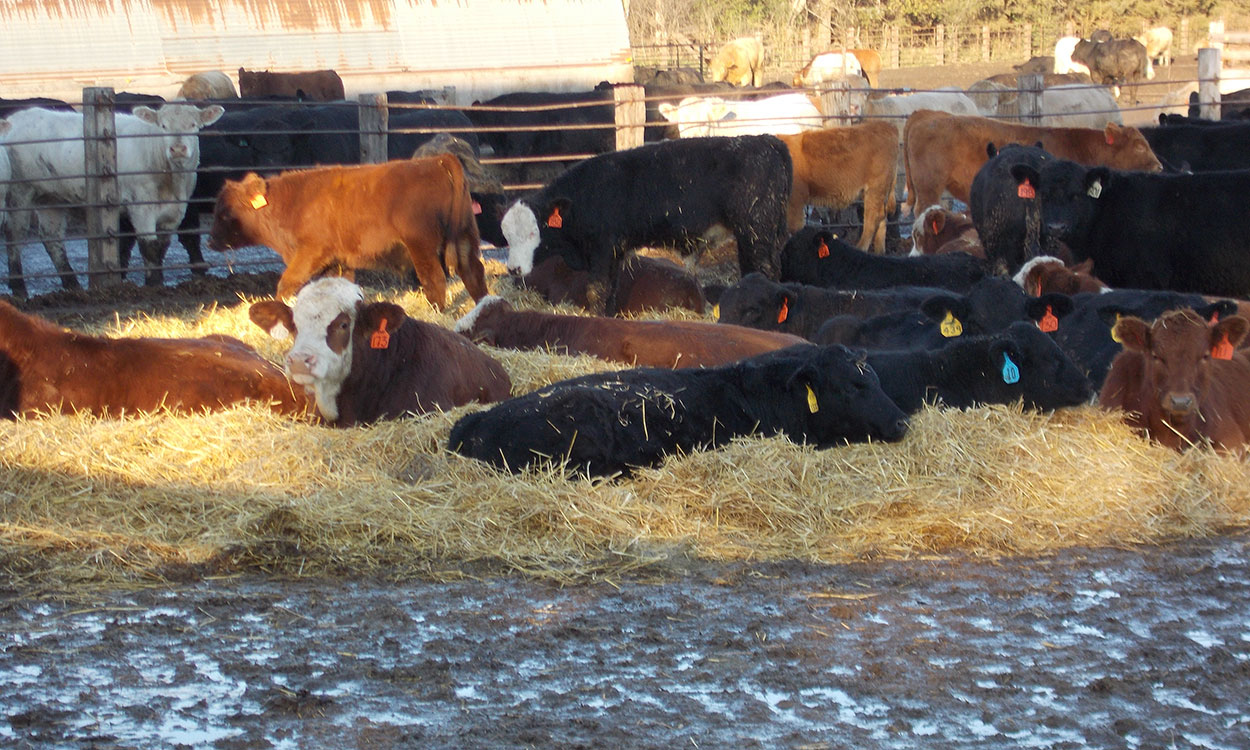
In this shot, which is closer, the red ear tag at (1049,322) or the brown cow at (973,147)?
the red ear tag at (1049,322)

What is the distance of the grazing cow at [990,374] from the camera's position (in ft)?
19.9

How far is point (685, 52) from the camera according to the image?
44.3 metres

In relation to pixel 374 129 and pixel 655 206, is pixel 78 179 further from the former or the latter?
pixel 655 206

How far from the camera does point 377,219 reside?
10.1 m

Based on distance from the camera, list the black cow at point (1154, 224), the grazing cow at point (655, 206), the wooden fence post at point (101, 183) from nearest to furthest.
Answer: the black cow at point (1154, 224)
the grazing cow at point (655, 206)
the wooden fence post at point (101, 183)

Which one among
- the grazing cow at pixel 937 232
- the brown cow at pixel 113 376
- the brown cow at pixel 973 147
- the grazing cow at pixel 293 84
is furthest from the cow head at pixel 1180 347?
the grazing cow at pixel 293 84

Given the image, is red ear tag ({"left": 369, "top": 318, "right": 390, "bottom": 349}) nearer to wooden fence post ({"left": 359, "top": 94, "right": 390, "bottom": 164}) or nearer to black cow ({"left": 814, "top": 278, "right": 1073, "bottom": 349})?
black cow ({"left": 814, "top": 278, "right": 1073, "bottom": 349})

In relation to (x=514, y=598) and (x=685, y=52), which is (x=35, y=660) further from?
(x=685, y=52)

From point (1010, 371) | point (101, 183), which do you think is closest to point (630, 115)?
point (101, 183)

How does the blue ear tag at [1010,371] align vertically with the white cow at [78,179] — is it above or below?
below

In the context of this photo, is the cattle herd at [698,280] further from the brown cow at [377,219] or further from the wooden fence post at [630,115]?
the wooden fence post at [630,115]

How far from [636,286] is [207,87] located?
601 inches

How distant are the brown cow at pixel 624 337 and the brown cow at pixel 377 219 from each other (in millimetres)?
1858

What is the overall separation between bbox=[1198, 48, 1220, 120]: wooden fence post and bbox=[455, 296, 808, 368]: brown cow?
1133 centimetres
